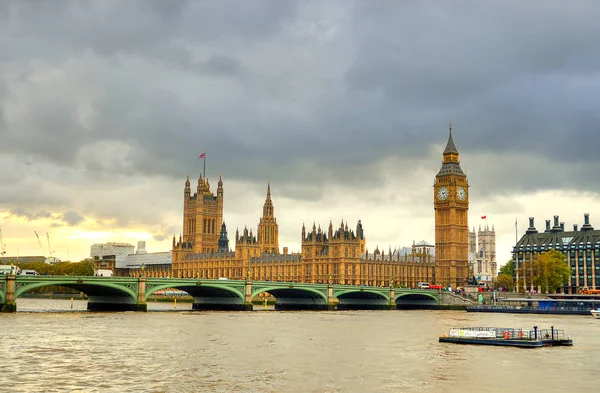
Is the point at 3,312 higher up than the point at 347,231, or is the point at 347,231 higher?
the point at 347,231

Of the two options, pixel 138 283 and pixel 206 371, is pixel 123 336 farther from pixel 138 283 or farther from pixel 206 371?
pixel 138 283

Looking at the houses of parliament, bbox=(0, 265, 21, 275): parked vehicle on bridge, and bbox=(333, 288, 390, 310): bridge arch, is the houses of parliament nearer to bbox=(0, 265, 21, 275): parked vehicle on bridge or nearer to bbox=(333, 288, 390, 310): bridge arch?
bbox=(333, 288, 390, 310): bridge arch

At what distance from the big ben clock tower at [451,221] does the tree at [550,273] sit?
26.4m

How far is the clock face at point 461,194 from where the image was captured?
626 feet

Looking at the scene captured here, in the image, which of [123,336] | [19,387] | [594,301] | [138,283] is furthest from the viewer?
[594,301]

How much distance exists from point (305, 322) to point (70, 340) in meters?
35.8

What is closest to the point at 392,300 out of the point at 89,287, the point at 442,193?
the point at 442,193

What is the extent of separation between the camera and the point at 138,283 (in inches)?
4112

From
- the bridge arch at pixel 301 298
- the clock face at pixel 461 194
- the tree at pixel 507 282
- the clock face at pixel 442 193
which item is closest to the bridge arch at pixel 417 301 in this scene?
the bridge arch at pixel 301 298

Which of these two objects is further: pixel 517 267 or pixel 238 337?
pixel 517 267

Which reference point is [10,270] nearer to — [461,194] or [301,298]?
[301,298]

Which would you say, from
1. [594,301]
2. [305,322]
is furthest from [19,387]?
[594,301]

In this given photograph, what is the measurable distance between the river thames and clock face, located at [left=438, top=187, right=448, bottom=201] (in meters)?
116

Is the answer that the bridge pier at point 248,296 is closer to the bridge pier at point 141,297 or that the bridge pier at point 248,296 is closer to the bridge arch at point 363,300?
the bridge pier at point 141,297
